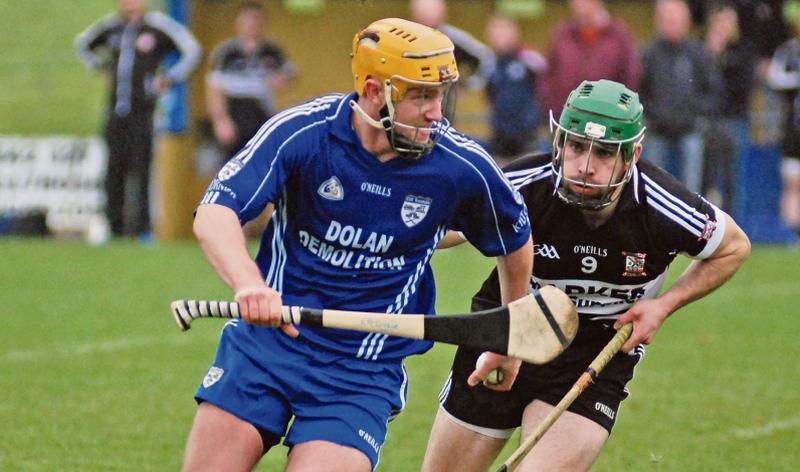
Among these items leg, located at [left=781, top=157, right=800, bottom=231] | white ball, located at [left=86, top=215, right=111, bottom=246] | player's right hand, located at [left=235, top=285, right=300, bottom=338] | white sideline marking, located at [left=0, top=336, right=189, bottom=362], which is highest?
player's right hand, located at [left=235, top=285, right=300, bottom=338]

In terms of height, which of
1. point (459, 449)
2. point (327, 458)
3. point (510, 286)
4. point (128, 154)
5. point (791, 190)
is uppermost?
point (510, 286)

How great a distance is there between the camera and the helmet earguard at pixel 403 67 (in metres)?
4.49

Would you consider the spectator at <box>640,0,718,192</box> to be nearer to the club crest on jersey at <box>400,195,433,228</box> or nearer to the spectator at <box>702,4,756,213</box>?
the spectator at <box>702,4,756,213</box>

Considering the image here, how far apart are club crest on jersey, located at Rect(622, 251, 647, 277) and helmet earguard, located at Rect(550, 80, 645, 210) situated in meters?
0.25

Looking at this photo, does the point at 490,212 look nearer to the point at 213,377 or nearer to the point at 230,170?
the point at 230,170

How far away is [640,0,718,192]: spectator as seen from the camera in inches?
579

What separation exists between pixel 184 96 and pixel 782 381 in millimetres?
9527

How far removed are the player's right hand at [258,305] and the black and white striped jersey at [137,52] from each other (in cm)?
1122

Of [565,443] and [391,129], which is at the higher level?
[391,129]

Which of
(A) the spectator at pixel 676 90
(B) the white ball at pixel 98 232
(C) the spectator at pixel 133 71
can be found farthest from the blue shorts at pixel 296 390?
(B) the white ball at pixel 98 232

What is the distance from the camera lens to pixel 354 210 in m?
4.64

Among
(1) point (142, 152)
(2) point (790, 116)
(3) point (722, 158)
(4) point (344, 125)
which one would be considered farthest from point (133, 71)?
(4) point (344, 125)

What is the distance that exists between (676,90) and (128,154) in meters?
5.82

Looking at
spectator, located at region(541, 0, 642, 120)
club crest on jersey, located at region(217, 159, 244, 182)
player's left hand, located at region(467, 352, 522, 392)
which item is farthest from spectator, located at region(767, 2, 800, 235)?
club crest on jersey, located at region(217, 159, 244, 182)
